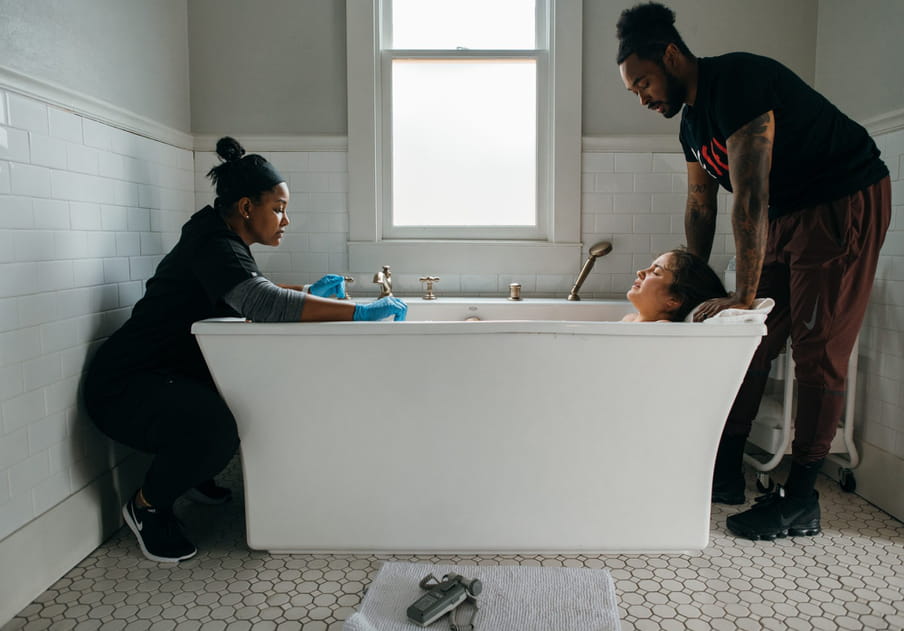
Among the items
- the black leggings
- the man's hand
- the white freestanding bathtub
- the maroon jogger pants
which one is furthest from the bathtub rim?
the maroon jogger pants

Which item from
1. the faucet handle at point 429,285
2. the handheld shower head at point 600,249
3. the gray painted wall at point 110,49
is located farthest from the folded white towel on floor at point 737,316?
the gray painted wall at point 110,49

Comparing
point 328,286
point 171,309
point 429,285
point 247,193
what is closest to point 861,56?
point 429,285

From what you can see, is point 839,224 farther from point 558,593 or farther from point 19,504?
point 19,504

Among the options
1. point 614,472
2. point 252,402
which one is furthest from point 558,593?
point 252,402

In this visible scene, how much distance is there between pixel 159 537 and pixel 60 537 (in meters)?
0.26

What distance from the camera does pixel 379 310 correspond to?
2102 millimetres

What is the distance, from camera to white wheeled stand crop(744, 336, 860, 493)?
2.55 meters

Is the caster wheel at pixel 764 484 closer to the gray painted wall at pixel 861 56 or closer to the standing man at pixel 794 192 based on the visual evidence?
the standing man at pixel 794 192

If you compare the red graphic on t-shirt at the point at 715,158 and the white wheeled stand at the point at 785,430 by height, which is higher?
the red graphic on t-shirt at the point at 715,158

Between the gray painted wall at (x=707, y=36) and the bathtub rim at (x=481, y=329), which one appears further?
the gray painted wall at (x=707, y=36)

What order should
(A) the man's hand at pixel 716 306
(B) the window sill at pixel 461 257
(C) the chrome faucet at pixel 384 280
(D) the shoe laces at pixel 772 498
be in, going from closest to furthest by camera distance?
(A) the man's hand at pixel 716 306 → (D) the shoe laces at pixel 772 498 → (C) the chrome faucet at pixel 384 280 → (B) the window sill at pixel 461 257

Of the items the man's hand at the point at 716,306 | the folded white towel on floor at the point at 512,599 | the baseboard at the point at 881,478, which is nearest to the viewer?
the folded white towel on floor at the point at 512,599

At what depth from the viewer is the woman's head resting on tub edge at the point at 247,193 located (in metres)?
2.24

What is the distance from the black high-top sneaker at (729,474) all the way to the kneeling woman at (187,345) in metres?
1.32
